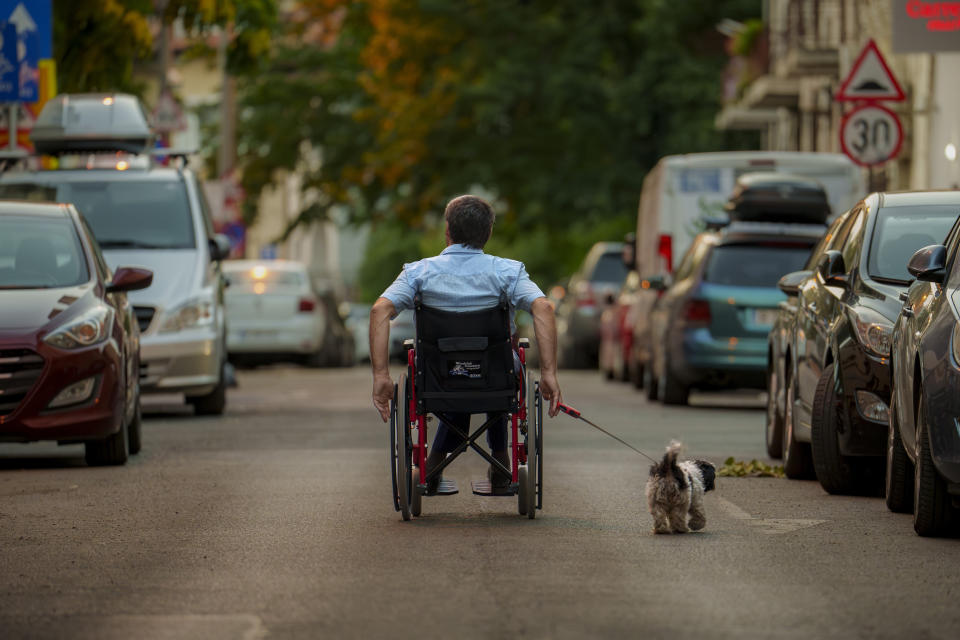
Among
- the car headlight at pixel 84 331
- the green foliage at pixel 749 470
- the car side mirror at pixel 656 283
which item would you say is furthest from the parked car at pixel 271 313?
the green foliage at pixel 749 470

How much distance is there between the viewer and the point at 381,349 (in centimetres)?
1038

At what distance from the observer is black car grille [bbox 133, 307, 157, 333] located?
1927cm

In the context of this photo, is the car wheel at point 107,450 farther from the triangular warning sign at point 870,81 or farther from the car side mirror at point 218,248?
the triangular warning sign at point 870,81

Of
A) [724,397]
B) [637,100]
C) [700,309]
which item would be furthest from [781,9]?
[700,309]

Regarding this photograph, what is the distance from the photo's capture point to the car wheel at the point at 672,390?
21891 millimetres

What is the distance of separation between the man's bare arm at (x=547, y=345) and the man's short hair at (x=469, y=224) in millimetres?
491

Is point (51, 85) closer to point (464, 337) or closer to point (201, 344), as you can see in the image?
point (201, 344)

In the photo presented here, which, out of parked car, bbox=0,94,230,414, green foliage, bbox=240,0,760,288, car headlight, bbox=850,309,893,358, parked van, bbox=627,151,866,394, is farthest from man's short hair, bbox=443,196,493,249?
green foliage, bbox=240,0,760,288

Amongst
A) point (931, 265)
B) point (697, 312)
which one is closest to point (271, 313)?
point (697, 312)

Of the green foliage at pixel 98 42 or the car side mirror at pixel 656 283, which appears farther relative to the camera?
the green foliage at pixel 98 42

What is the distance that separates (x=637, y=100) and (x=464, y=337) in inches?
1365

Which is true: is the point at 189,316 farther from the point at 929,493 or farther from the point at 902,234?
the point at 929,493

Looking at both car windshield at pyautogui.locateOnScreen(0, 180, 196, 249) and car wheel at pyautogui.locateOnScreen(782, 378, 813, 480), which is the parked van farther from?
car wheel at pyautogui.locateOnScreen(782, 378, 813, 480)

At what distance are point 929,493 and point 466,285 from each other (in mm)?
2184
